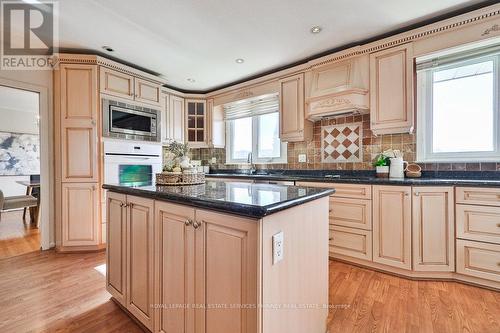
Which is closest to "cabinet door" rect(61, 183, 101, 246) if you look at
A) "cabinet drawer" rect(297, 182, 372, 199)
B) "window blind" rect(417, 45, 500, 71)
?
"cabinet drawer" rect(297, 182, 372, 199)

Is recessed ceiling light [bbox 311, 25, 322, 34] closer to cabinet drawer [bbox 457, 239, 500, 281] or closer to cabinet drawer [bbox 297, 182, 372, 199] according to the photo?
cabinet drawer [bbox 297, 182, 372, 199]

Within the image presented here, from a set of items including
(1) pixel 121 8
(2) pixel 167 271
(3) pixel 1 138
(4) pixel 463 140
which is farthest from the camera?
(3) pixel 1 138

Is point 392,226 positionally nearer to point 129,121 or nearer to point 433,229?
point 433,229

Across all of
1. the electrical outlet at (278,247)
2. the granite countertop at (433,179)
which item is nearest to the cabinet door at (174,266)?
the electrical outlet at (278,247)

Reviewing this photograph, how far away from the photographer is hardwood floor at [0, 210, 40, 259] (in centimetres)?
287

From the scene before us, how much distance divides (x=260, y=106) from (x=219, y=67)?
876 mm

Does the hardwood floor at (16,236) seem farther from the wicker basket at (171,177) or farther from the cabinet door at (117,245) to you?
the wicker basket at (171,177)

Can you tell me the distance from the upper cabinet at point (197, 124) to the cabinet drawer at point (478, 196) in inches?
143

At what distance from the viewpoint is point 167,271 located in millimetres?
1241

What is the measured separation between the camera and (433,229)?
2.07m

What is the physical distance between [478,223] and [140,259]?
8.71 ft

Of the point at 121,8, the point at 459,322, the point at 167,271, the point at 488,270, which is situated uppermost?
the point at 121,8

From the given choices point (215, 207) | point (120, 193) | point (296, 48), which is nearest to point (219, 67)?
point (296, 48)

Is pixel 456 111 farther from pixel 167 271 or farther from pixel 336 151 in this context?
pixel 167 271
